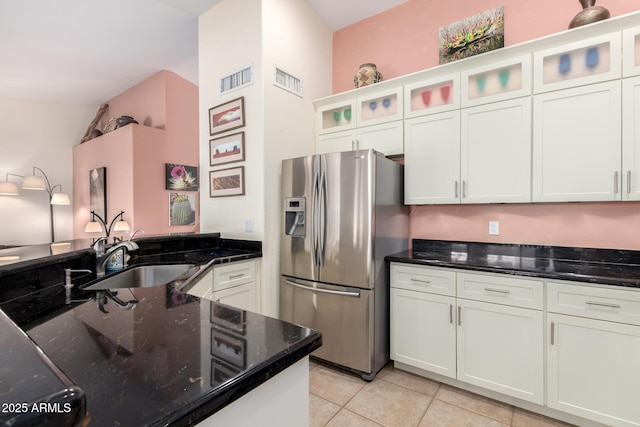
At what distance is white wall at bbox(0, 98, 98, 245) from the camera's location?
530cm

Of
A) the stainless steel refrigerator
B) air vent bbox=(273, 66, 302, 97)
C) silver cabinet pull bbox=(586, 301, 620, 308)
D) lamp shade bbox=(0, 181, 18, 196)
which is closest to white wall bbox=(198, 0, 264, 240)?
air vent bbox=(273, 66, 302, 97)

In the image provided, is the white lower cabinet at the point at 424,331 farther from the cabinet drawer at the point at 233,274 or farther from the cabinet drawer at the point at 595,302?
the cabinet drawer at the point at 233,274

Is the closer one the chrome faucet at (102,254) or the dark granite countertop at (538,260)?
the chrome faucet at (102,254)

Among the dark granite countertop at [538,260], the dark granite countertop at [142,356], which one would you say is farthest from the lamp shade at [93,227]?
the dark granite countertop at [538,260]

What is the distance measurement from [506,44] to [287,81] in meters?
1.91

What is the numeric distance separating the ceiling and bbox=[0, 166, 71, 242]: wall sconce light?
4.93 ft

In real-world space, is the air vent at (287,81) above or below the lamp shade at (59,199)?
above

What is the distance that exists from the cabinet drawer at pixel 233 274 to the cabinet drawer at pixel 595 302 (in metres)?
2.08

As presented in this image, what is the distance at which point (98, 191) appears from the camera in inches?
199

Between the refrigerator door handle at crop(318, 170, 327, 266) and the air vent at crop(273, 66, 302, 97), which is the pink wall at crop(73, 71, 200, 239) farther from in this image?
the refrigerator door handle at crop(318, 170, 327, 266)

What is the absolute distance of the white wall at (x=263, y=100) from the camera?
104 inches

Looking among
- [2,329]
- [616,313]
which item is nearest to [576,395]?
[616,313]

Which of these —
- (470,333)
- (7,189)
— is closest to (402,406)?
(470,333)

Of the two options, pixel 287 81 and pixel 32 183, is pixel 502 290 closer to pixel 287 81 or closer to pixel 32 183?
pixel 287 81
